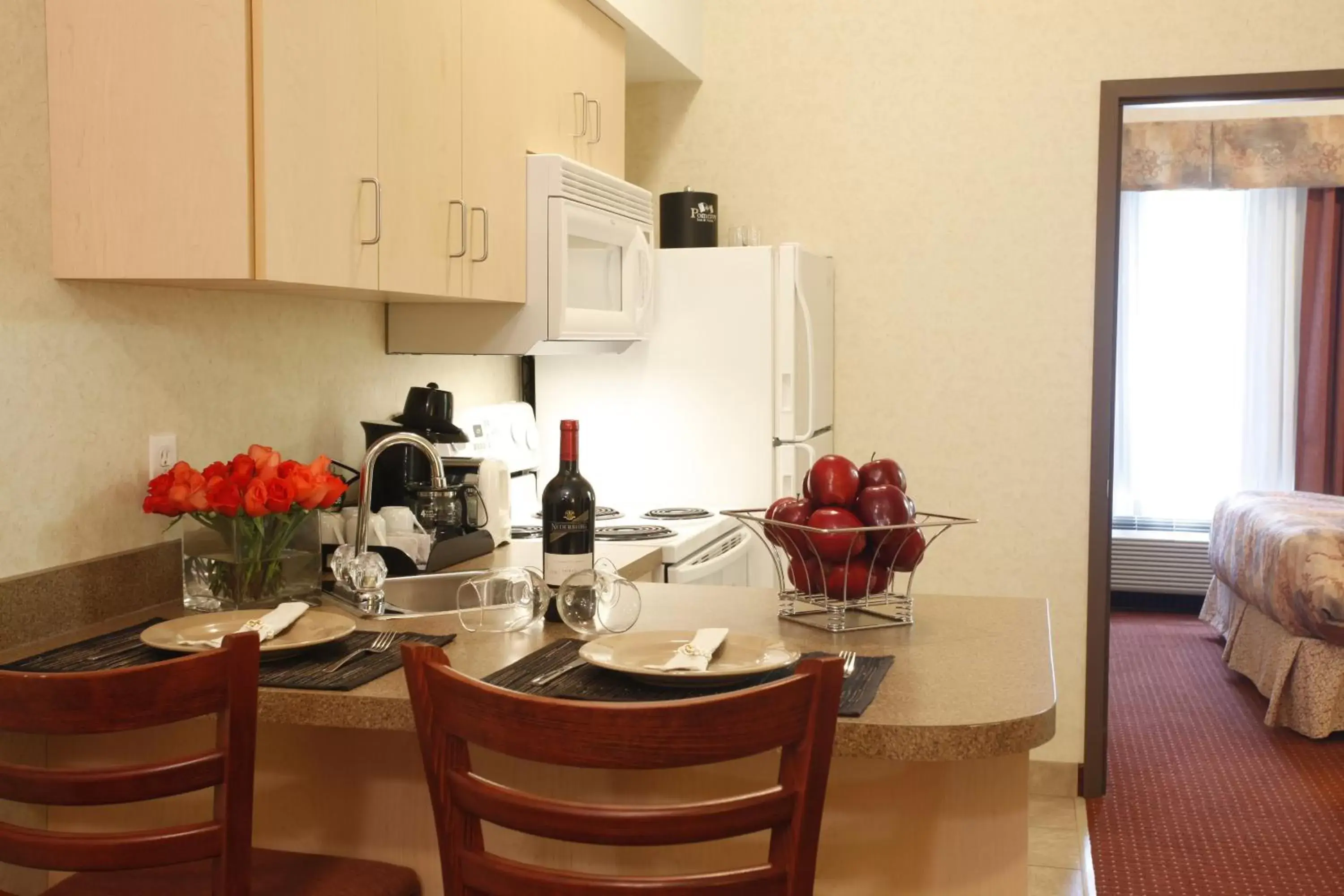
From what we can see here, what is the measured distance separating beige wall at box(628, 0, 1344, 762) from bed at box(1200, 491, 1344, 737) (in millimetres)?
1040

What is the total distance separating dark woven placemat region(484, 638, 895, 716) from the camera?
1527mm

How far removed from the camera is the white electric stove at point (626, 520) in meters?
3.07

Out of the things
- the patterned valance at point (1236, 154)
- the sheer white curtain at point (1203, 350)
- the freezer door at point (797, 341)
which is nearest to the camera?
the freezer door at point (797, 341)

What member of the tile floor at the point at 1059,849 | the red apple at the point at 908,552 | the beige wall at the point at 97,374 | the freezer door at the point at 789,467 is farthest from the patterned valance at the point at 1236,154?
the red apple at the point at 908,552

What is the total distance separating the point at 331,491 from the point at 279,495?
0.10m

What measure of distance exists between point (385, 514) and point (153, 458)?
0.48m

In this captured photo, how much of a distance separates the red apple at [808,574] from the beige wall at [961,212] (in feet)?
7.01

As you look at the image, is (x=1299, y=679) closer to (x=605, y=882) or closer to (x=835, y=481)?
(x=835, y=481)

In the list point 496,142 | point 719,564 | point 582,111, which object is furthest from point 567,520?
point 582,111

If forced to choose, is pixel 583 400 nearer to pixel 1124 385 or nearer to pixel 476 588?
pixel 476 588

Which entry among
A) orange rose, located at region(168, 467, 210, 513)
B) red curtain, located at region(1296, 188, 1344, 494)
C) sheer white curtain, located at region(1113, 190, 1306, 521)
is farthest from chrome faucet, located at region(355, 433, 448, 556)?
red curtain, located at region(1296, 188, 1344, 494)

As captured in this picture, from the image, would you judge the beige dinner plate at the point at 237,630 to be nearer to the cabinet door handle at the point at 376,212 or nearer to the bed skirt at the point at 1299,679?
the cabinet door handle at the point at 376,212

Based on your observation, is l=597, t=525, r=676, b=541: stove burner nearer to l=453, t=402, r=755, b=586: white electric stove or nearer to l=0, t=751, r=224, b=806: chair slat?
l=453, t=402, r=755, b=586: white electric stove

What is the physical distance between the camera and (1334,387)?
6.40m
